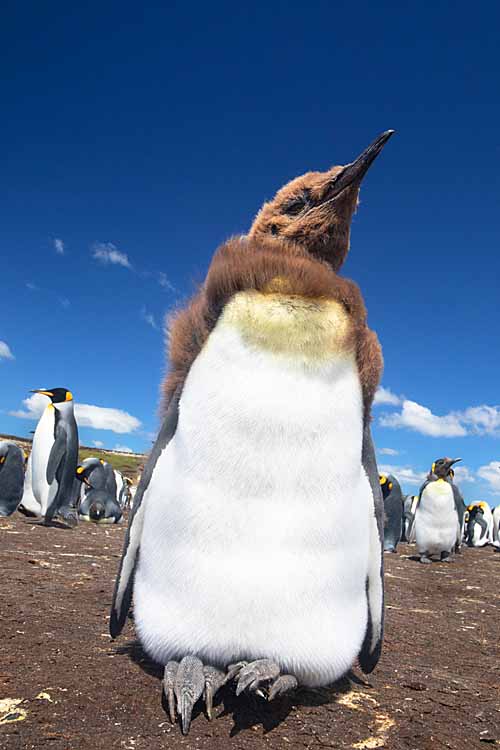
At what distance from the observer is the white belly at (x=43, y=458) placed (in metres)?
9.32

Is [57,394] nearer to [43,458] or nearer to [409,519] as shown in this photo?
[43,458]

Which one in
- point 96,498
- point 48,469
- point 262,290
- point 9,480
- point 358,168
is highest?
point 358,168

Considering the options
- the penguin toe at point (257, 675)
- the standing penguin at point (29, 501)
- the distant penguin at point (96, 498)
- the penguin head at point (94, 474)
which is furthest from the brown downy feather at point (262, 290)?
the penguin head at point (94, 474)

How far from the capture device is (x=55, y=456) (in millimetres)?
9109

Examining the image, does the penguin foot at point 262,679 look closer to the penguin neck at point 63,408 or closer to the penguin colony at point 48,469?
the penguin colony at point 48,469

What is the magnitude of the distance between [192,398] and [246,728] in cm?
115

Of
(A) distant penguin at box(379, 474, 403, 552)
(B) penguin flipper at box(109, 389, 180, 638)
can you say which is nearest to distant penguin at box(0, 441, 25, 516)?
(A) distant penguin at box(379, 474, 403, 552)

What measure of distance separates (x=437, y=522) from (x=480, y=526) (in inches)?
404

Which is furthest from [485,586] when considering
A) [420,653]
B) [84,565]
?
[84,565]

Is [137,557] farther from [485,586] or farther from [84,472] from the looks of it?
[84,472]

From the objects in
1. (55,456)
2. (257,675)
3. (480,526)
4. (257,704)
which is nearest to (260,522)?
(257,675)

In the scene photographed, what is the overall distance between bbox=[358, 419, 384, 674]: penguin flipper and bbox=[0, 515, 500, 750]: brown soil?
17cm

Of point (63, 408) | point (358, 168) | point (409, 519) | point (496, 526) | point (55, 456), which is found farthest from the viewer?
point (496, 526)

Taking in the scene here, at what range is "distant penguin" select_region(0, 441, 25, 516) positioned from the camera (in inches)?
414
